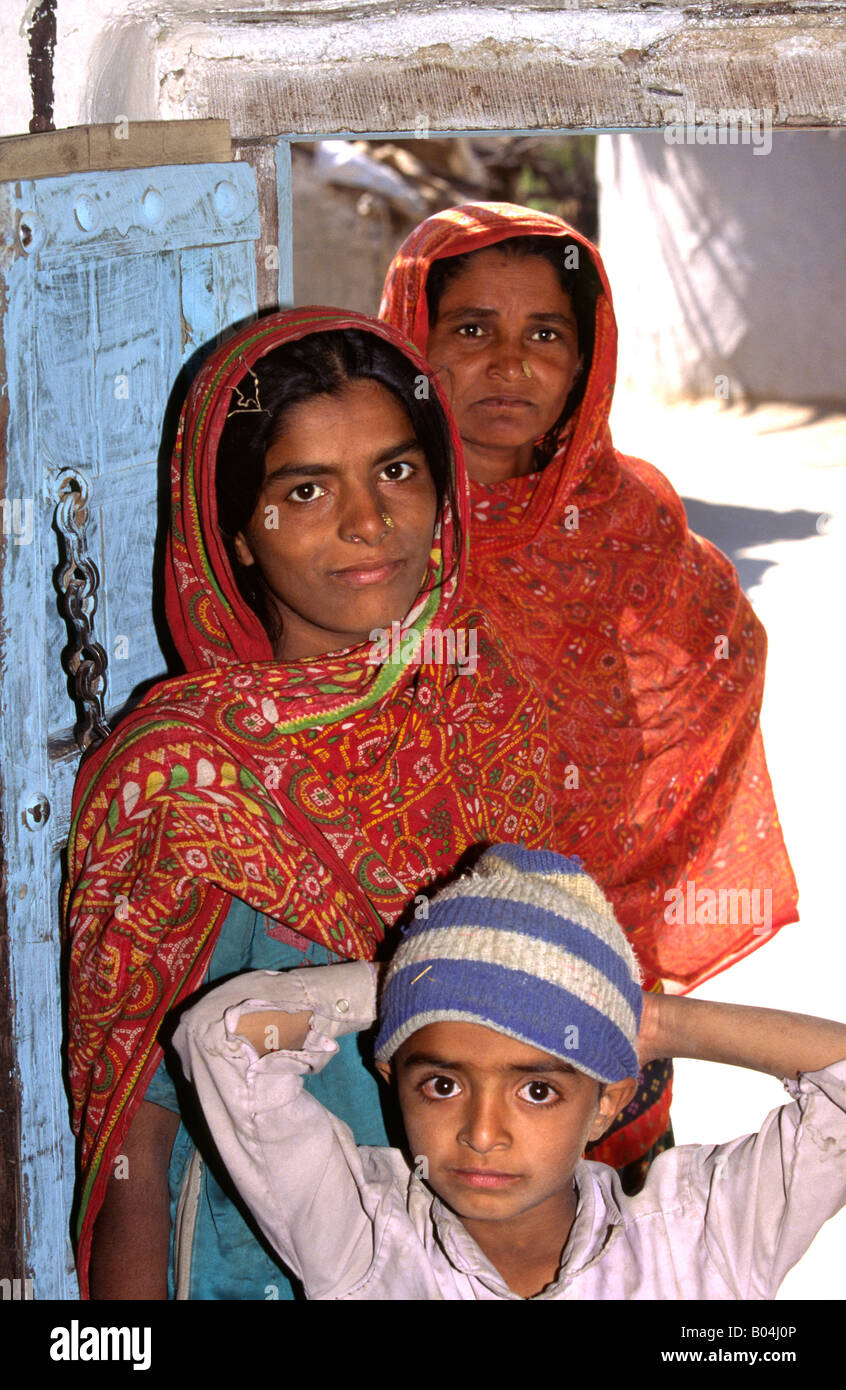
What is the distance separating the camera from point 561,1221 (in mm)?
1569

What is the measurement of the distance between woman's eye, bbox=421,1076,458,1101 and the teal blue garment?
309 millimetres

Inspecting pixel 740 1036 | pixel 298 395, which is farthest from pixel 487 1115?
pixel 298 395

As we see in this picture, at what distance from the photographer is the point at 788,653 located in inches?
249

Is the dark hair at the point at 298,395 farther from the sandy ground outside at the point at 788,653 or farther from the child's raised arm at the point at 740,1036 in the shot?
the sandy ground outside at the point at 788,653

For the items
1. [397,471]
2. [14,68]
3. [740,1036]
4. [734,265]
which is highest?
[734,265]

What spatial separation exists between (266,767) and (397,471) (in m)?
0.38

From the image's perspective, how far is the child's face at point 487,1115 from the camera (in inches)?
56.6

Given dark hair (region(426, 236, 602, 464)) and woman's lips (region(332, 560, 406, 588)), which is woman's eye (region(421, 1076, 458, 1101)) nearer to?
woman's lips (region(332, 560, 406, 588))

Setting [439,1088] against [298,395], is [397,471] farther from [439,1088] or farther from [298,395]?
[439,1088]

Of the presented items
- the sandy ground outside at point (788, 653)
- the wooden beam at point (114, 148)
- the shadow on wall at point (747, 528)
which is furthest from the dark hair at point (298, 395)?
the shadow on wall at point (747, 528)

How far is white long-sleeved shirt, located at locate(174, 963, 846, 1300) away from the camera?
1.46m

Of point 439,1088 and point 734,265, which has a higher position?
point 734,265
